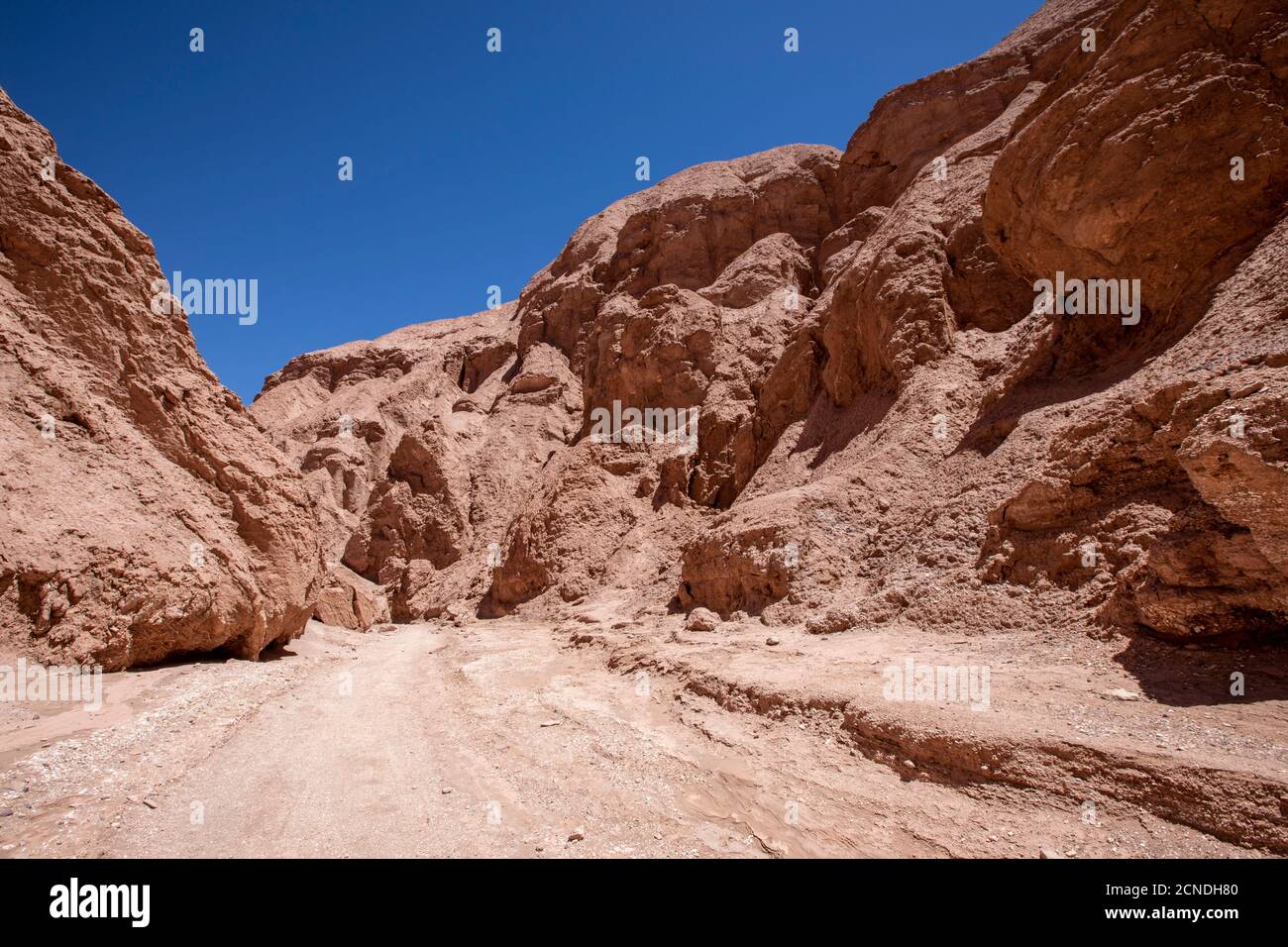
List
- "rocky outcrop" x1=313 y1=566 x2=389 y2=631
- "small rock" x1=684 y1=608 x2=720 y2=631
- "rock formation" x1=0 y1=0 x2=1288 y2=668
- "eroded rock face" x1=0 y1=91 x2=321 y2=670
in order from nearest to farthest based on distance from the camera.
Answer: "rock formation" x1=0 y1=0 x2=1288 y2=668 < "eroded rock face" x1=0 y1=91 x2=321 y2=670 < "small rock" x1=684 y1=608 x2=720 y2=631 < "rocky outcrop" x1=313 y1=566 x2=389 y2=631

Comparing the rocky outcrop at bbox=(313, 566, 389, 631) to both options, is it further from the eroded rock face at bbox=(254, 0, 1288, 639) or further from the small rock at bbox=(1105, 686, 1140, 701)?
the small rock at bbox=(1105, 686, 1140, 701)

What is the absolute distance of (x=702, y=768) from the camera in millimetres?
5883

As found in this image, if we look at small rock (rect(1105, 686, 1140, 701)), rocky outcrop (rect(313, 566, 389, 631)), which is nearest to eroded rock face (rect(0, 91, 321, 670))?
rocky outcrop (rect(313, 566, 389, 631))

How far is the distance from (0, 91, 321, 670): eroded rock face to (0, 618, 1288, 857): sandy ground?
1.16m

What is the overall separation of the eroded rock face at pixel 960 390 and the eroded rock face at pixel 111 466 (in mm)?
8917

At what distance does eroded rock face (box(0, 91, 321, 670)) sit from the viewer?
7.39m

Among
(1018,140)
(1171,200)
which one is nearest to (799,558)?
(1171,200)

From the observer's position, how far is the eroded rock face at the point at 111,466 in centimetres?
739

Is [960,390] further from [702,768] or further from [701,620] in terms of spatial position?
[702,768]

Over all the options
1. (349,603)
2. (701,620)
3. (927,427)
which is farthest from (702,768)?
(349,603)

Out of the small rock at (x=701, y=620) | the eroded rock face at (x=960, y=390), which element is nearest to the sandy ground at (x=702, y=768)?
the eroded rock face at (x=960, y=390)

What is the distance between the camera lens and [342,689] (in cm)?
919
